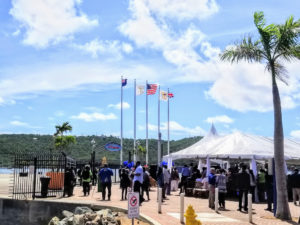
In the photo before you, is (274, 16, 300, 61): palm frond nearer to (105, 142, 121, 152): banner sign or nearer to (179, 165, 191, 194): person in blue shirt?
(179, 165, 191, 194): person in blue shirt

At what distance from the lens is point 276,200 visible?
49.4 feet

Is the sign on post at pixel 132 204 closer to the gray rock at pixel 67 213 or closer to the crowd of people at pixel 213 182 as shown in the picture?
the crowd of people at pixel 213 182

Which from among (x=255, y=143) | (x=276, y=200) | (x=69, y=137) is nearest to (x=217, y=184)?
(x=276, y=200)

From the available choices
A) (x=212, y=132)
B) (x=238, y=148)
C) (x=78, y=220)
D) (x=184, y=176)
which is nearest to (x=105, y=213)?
(x=78, y=220)

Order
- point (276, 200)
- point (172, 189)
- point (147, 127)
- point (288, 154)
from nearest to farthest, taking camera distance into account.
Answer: point (276, 200)
point (288, 154)
point (172, 189)
point (147, 127)

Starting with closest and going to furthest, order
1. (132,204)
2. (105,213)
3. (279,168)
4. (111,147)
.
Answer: (132,204)
(105,213)
(279,168)
(111,147)

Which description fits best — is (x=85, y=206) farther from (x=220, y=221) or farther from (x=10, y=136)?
(x=10, y=136)

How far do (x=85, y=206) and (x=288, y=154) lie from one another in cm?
1216

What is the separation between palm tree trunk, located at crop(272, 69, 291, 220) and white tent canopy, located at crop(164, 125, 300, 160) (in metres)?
7.12

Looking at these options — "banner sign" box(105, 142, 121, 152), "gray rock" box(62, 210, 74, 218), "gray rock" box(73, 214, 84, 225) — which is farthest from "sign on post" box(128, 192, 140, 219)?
"banner sign" box(105, 142, 121, 152)

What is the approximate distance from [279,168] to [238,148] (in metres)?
8.27

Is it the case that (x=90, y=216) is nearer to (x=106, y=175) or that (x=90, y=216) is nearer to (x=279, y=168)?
(x=106, y=175)

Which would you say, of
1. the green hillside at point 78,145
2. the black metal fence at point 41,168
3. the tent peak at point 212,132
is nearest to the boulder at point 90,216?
the black metal fence at point 41,168

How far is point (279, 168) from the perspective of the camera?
14352 mm
